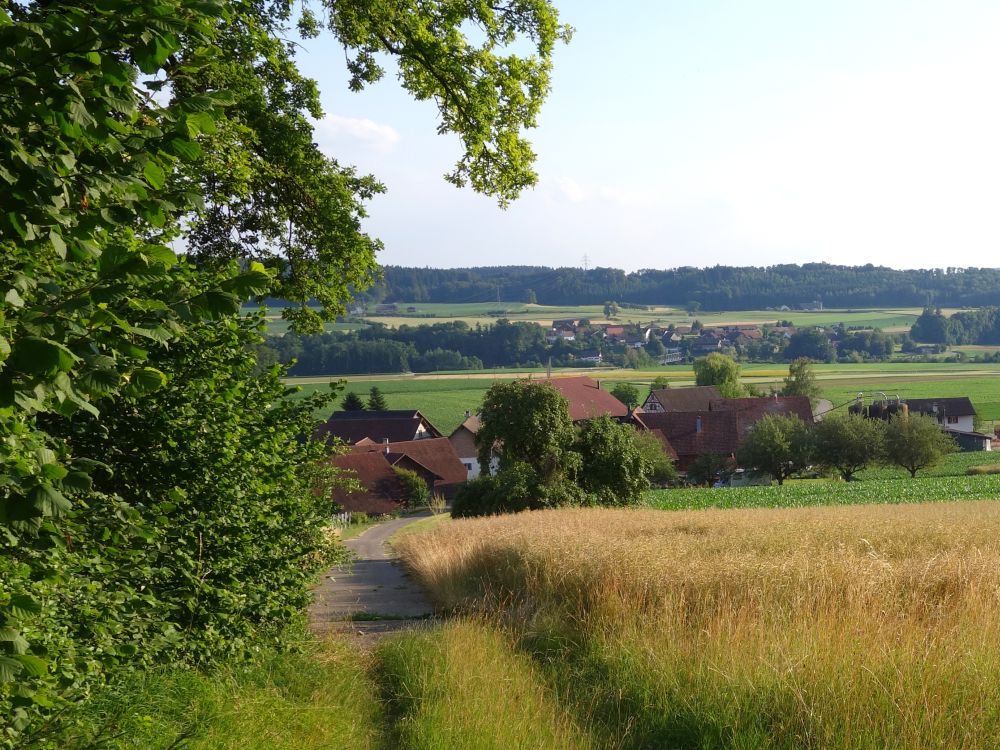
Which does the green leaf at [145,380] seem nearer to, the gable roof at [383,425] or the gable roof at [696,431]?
the gable roof at [696,431]

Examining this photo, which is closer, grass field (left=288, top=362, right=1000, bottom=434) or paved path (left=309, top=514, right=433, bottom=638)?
paved path (left=309, top=514, right=433, bottom=638)

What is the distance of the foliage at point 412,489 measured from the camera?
209ft

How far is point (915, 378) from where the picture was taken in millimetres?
130500

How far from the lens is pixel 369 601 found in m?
17.1

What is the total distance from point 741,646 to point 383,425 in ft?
266

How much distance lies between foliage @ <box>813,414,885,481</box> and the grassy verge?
6487 centimetres

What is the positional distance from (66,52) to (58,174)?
427mm

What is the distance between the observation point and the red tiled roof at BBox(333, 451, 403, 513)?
→ 6141cm

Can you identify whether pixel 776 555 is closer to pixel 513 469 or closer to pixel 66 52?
pixel 66 52

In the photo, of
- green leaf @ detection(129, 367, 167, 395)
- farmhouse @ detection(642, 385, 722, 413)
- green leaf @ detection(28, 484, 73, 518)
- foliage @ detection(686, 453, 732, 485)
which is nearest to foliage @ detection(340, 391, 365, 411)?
farmhouse @ detection(642, 385, 722, 413)

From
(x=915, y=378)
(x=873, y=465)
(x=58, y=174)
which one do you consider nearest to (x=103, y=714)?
(x=58, y=174)

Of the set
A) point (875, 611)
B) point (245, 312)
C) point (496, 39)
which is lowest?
point (875, 611)

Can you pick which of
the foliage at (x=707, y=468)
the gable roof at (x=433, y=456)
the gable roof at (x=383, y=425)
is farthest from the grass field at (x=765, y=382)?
the foliage at (x=707, y=468)

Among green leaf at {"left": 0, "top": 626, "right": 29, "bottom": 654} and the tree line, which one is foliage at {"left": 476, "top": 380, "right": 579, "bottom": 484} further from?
green leaf at {"left": 0, "top": 626, "right": 29, "bottom": 654}
